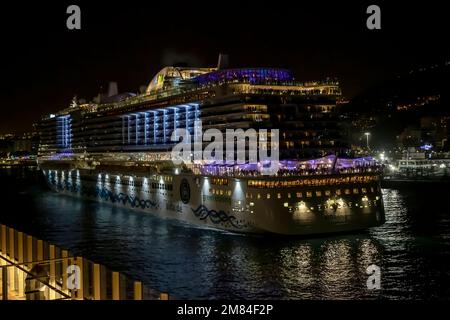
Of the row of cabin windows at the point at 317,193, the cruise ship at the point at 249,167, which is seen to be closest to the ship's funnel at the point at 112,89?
the cruise ship at the point at 249,167

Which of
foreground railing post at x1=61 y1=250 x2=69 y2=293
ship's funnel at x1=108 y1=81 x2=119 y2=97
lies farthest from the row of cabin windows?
ship's funnel at x1=108 y1=81 x2=119 y2=97

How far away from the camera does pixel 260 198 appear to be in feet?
117

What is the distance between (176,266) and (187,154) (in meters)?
19.9

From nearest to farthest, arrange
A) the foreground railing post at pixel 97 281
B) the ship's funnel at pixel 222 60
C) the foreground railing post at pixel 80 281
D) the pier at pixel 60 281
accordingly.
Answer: the pier at pixel 60 281, the foreground railing post at pixel 97 281, the foreground railing post at pixel 80 281, the ship's funnel at pixel 222 60

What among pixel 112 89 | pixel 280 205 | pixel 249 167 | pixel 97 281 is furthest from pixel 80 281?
pixel 112 89

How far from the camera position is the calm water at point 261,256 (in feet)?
81.1

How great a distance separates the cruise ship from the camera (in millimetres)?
35719

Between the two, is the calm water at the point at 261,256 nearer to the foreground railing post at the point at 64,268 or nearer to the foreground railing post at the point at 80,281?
the foreground railing post at the point at 64,268

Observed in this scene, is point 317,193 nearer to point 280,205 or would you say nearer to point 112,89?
point 280,205

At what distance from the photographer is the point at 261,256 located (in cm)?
3106

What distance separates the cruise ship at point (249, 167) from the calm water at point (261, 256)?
4.68ft

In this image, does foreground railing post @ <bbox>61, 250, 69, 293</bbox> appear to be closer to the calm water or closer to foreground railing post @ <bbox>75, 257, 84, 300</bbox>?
foreground railing post @ <bbox>75, 257, 84, 300</bbox>

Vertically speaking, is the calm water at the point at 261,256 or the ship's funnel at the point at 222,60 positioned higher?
the ship's funnel at the point at 222,60

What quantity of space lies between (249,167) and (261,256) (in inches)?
327
